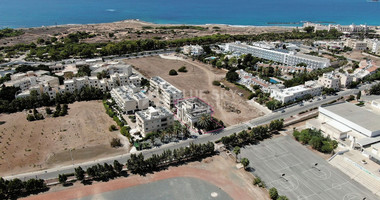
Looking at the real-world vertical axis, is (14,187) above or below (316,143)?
below

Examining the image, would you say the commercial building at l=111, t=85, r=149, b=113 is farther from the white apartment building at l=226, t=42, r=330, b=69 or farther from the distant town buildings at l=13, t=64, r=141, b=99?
the white apartment building at l=226, t=42, r=330, b=69

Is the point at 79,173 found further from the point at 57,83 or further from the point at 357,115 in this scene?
the point at 357,115

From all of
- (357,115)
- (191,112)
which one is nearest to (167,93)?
(191,112)

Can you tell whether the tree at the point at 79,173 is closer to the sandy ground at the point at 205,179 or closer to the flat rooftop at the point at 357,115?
the sandy ground at the point at 205,179

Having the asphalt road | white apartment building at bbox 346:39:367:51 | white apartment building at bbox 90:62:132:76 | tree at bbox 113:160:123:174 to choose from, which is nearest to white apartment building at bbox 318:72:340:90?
the asphalt road

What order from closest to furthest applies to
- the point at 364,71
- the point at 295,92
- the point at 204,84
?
the point at 295,92 < the point at 204,84 < the point at 364,71

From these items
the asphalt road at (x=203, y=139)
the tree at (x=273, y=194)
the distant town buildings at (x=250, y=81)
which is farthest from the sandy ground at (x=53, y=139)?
the distant town buildings at (x=250, y=81)

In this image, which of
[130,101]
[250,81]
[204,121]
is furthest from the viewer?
[250,81]

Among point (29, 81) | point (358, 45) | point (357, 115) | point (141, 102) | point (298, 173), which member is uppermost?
point (358, 45)
